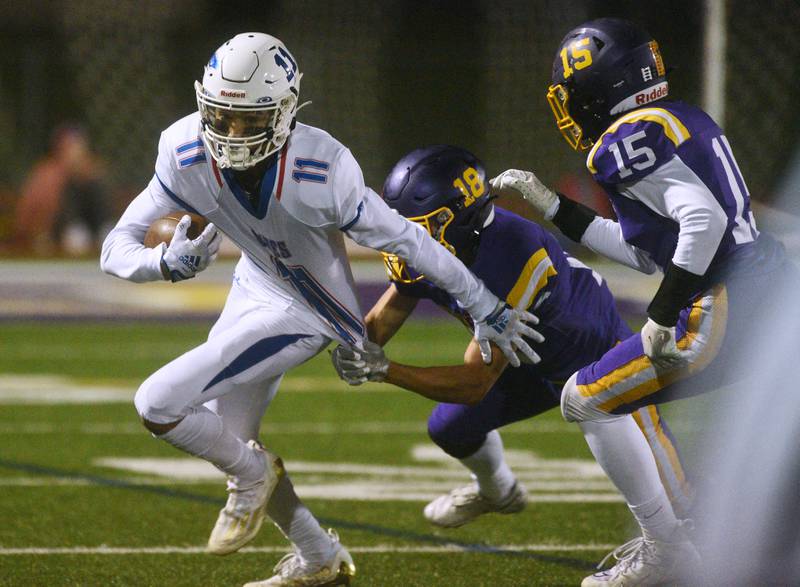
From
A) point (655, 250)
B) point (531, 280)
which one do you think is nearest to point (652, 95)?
point (655, 250)

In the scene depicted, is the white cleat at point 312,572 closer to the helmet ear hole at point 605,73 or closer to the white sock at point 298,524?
the white sock at point 298,524

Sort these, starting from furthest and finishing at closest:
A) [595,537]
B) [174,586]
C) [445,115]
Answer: [445,115]
[595,537]
[174,586]

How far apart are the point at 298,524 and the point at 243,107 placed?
3.92 feet

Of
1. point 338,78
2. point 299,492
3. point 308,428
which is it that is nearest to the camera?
point 299,492

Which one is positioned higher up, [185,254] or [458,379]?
[185,254]

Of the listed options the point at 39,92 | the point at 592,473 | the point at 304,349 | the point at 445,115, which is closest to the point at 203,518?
the point at 304,349

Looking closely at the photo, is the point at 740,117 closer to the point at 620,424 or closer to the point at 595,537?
the point at 595,537

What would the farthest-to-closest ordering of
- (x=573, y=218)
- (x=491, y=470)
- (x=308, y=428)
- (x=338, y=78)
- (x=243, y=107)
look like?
(x=338, y=78) < (x=308, y=428) < (x=491, y=470) < (x=573, y=218) < (x=243, y=107)

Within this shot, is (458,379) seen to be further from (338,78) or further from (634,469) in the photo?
(338,78)

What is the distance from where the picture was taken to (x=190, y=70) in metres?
12.8

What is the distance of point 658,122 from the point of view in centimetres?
333

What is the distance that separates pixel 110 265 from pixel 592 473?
2.63 meters

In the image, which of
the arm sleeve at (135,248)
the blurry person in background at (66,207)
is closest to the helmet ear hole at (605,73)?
the arm sleeve at (135,248)

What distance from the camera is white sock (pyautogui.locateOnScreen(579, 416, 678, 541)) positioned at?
11.7ft
